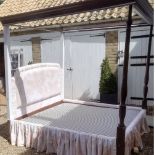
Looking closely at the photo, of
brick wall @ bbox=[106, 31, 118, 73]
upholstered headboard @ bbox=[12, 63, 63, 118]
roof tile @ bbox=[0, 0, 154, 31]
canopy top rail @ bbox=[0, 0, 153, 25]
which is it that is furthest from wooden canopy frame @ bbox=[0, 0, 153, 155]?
brick wall @ bbox=[106, 31, 118, 73]

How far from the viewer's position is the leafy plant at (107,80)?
8422mm

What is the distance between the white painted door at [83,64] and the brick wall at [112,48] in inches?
7.7

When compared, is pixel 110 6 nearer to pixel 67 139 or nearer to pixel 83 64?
pixel 67 139

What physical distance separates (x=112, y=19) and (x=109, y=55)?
1.26 meters

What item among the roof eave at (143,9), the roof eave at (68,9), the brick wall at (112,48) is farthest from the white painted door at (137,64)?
the roof eave at (68,9)

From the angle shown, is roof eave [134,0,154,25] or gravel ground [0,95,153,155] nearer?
roof eave [134,0,154,25]

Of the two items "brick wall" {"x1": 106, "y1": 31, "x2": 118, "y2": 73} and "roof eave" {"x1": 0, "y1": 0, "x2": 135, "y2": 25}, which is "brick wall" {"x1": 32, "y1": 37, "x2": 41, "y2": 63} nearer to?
"brick wall" {"x1": 106, "y1": 31, "x2": 118, "y2": 73}

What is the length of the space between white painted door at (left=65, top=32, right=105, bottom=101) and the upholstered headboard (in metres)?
1.98

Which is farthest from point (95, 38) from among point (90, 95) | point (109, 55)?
point (90, 95)

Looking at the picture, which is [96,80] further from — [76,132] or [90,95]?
[76,132]

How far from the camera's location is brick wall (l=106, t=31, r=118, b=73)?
867cm

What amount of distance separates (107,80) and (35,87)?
9.87 ft

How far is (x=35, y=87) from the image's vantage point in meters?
6.21

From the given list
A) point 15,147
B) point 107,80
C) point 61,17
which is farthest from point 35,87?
point 61,17
